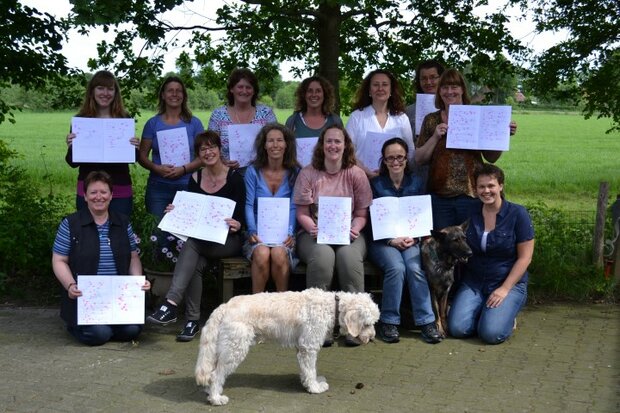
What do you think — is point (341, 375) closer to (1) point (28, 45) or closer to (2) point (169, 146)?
(2) point (169, 146)

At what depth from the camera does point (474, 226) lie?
7188 mm

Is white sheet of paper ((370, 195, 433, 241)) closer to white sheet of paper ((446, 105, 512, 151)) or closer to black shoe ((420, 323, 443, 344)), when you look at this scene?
white sheet of paper ((446, 105, 512, 151))

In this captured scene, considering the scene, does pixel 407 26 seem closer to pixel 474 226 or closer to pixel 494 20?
pixel 494 20

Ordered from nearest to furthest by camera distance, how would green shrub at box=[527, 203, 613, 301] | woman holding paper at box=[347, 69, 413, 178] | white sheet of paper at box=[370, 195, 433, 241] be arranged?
white sheet of paper at box=[370, 195, 433, 241], woman holding paper at box=[347, 69, 413, 178], green shrub at box=[527, 203, 613, 301]

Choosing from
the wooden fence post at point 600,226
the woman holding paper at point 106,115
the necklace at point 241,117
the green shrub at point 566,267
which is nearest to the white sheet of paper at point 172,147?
the woman holding paper at point 106,115

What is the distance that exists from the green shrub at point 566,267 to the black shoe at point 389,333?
7.14 feet

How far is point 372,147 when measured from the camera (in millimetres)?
7637

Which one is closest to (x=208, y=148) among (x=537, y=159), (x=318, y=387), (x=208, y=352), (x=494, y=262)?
(x=208, y=352)

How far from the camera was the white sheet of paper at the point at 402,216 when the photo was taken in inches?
281

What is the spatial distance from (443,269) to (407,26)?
429cm

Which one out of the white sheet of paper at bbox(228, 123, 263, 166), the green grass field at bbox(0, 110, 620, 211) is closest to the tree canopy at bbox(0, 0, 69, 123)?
the green grass field at bbox(0, 110, 620, 211)

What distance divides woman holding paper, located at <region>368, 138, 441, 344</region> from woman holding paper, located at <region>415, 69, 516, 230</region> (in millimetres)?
260

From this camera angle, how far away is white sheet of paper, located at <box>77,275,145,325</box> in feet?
21.5

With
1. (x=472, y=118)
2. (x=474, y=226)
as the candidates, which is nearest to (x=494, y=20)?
(x=472, y=118)
